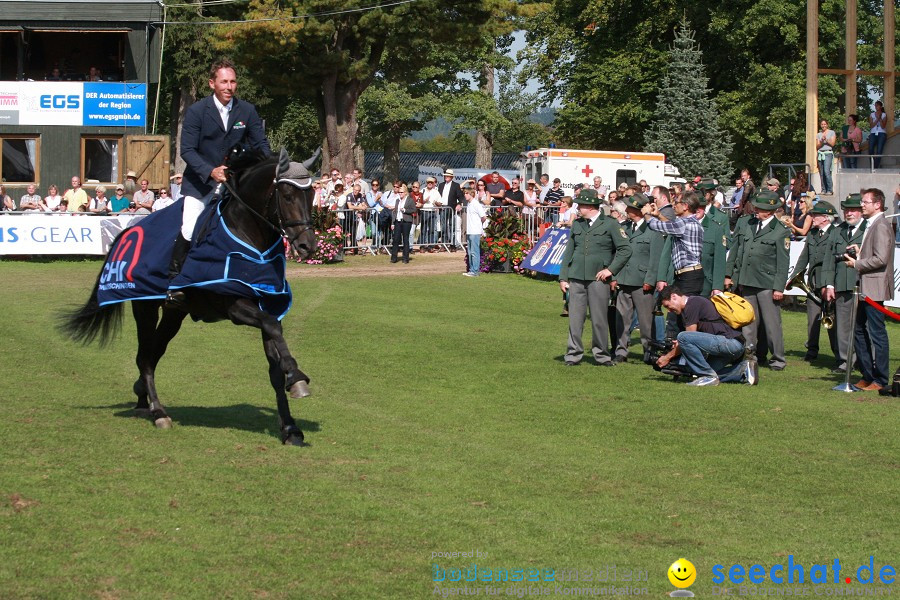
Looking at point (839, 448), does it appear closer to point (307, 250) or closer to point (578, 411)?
point (578, 411)

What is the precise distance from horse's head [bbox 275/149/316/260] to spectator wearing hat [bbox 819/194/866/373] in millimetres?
8181

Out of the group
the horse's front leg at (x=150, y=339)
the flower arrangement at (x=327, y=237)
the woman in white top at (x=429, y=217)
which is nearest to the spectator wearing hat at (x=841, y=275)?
the horse's front leg at (x=150, y=339)

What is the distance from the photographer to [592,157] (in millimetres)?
34875

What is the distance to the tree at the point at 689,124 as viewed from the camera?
4331cm

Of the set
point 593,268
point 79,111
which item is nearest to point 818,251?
point 593,268

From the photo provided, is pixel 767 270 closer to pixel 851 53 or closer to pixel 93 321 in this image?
pixel 93 321

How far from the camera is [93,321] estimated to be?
10.8m

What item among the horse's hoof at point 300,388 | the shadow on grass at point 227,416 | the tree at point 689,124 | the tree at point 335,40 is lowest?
the shadow on grass at point 227,416

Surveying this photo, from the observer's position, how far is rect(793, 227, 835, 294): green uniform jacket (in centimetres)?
1527

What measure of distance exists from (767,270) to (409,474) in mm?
8301

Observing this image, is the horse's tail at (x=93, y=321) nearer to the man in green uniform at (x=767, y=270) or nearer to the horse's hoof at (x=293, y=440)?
the horse's hoof at (x=293, y=440)

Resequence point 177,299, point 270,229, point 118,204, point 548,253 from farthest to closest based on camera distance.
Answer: point 118,204 < point 548,253 < point 177,299 < point 270,229

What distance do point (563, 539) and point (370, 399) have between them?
527cm

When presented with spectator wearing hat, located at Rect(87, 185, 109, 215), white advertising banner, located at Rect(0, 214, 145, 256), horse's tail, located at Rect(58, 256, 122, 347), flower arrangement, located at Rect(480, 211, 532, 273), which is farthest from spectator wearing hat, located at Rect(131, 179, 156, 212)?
horse's tail, located at Rect(58, 256, 122, 347)
